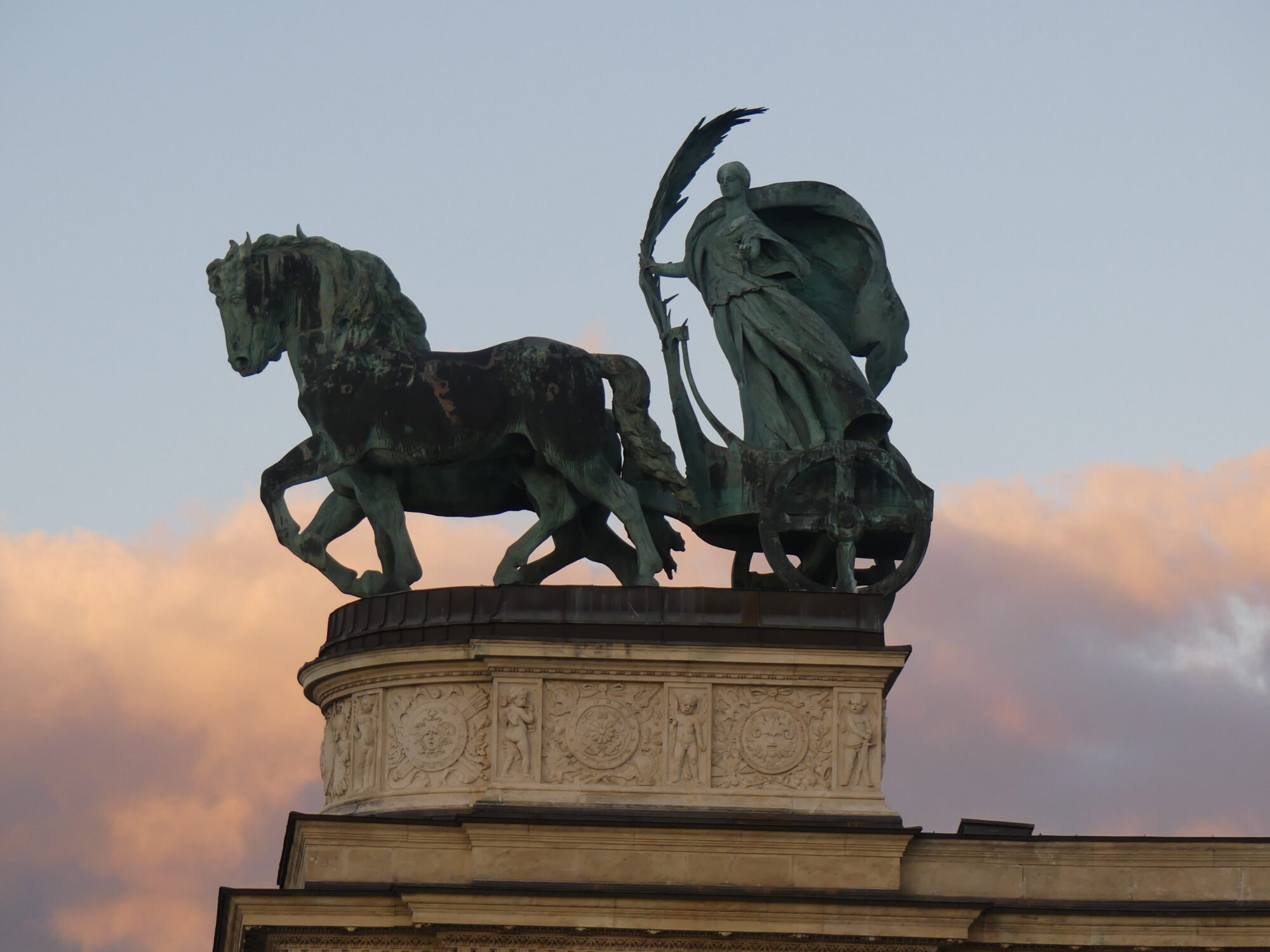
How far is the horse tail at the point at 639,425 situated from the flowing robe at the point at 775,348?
131 cm

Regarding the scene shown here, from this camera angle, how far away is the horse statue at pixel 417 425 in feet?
121

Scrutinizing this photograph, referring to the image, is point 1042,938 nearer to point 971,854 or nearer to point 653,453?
point 971,854

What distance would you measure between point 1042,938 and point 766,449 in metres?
7.30

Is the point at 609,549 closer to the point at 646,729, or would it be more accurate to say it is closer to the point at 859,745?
the point at 646,729

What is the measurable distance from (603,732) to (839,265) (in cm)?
804

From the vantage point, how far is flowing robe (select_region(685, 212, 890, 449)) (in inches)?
1489

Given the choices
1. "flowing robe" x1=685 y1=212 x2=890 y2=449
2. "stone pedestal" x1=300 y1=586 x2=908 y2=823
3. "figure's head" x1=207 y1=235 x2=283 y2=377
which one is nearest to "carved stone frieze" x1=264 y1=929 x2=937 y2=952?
"stone pedestal" x1=300 y1=586 x2=908 y2=823

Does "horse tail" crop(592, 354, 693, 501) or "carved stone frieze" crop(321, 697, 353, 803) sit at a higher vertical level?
"horse tail" crop(592, 354, 693, 501)

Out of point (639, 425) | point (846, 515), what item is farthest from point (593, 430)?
point (846, 515)

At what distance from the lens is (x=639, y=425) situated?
3753 centimetres

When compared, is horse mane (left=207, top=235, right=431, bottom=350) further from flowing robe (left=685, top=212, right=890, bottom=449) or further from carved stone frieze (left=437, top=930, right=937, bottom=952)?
carved stone frieze (left=437, top=930, right=937, bottom=952)

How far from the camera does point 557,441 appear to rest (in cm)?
3681

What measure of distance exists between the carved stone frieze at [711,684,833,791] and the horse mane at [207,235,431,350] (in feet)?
21.7

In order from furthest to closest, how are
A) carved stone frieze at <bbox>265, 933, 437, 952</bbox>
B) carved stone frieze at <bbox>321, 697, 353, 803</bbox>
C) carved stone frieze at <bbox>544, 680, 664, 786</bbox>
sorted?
carved stone frieze at <bbox>321, 697, 353, 803</bbox>, carved stone frieze at <bbox>544, 680, 664, 786</bbox>, carved stone frieze at <bbox>265, 933, 437, 952</bbox>
